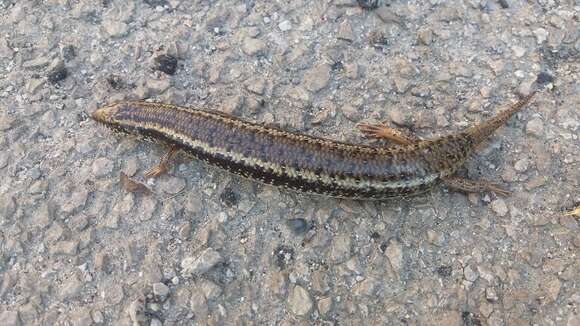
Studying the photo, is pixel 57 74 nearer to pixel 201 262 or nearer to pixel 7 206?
pixel 7 206

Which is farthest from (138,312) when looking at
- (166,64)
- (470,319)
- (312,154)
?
(470,319)

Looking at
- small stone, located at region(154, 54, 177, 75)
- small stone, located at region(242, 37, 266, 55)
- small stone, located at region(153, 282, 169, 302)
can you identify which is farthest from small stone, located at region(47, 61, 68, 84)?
small stone, located at region(153, 282, 169, 302)

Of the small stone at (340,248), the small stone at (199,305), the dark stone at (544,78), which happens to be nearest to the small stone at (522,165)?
the dark stone at (544,78)

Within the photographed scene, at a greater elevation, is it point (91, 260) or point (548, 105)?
point (548, 105)

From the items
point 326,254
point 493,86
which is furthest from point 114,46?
point 493,86

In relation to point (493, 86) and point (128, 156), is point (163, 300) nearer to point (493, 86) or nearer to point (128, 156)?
point (128, 156)

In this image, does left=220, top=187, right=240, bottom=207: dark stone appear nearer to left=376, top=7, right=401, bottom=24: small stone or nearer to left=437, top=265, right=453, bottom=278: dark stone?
left=437, top=265, right=453, bottom=278: dark stone

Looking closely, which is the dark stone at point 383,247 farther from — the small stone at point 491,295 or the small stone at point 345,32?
the small stone at point 345,32

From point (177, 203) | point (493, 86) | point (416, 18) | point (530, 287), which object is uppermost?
point (416, 18)
